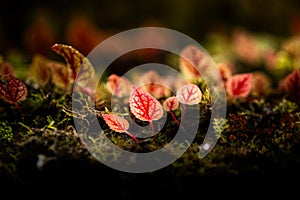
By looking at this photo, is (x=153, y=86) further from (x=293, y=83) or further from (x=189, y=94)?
(x=293, y=83)

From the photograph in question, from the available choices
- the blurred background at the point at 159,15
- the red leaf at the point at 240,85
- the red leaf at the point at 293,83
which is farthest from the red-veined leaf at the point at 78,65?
the blurred background at the point at 159,15

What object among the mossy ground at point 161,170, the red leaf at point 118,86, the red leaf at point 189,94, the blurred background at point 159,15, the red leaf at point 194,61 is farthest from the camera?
the blurred background at point 159,15

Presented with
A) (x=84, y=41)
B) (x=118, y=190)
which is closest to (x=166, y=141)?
(x=118, y=190)

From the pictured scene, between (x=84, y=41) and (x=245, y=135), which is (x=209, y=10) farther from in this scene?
(x=245, y=135)

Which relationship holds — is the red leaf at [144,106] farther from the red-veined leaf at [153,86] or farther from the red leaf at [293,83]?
the red leaf at [293,83]

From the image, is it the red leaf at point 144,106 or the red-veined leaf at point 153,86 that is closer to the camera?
the red leaf at point 144,106
